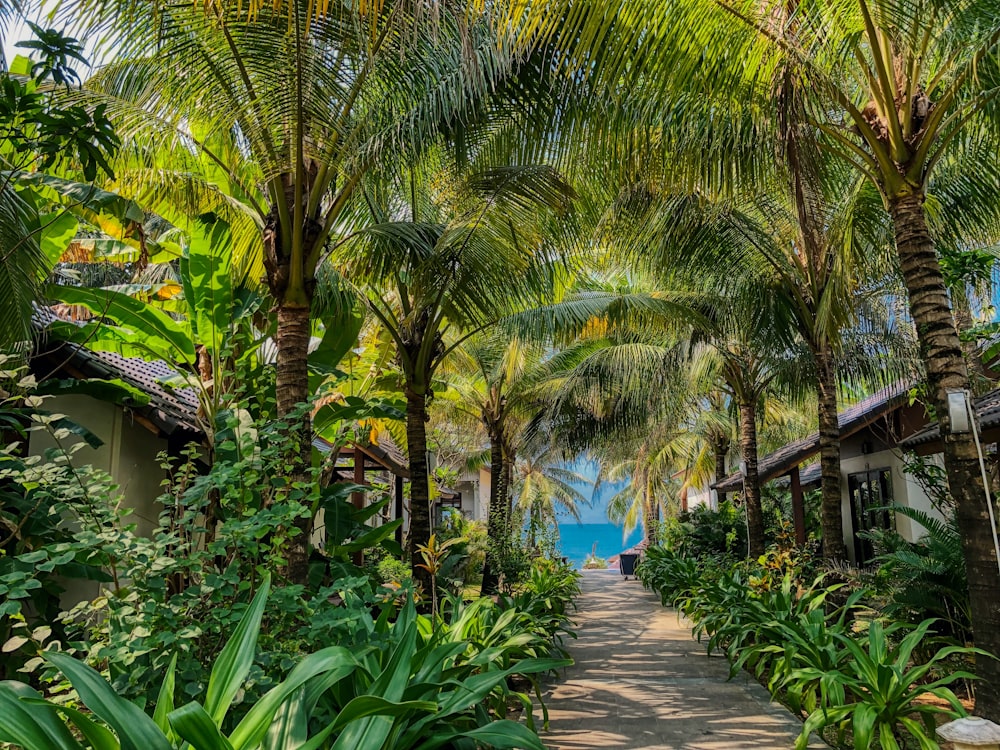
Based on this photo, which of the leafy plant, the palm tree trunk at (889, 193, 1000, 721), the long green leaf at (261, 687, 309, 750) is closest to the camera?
the long green leaf at (261, 687, 309, 750)

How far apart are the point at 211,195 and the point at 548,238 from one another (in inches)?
150

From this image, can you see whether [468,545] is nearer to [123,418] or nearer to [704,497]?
[123,418]

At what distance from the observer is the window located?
15492 millimetres

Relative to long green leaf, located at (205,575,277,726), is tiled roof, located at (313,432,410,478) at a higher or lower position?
higher

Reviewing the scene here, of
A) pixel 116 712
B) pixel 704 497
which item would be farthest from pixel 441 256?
pixel 704 497

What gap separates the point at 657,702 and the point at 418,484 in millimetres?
3642

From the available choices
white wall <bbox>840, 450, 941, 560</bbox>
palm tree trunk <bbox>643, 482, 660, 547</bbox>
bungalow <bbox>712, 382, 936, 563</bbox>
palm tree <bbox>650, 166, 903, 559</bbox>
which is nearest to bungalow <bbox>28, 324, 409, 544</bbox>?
palm tree <bbox>650, 166, 903, 559</bbox>

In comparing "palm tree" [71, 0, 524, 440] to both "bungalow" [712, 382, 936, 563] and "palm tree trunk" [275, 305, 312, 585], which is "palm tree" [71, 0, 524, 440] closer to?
"palm tree trunk" [275, 305, 312, 585]

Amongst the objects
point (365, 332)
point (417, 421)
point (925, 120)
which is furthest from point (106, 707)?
point (365, 332)

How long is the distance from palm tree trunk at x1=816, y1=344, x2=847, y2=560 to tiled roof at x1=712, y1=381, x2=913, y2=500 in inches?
115

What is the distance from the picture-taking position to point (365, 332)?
13.8 metres

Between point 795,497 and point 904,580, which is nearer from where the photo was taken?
point 904,580

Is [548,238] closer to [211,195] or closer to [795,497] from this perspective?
[211,195]

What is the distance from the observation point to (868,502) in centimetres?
1644
